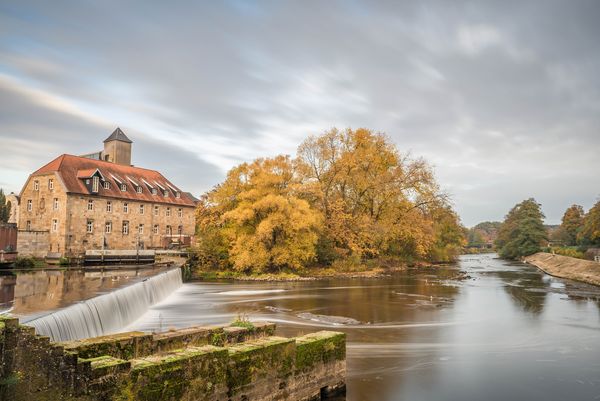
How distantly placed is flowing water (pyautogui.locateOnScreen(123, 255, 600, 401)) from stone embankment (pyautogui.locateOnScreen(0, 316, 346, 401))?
150 cm

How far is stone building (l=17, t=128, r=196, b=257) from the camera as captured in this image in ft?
138

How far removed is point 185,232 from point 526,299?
137 feet

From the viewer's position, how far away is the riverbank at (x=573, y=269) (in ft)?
118

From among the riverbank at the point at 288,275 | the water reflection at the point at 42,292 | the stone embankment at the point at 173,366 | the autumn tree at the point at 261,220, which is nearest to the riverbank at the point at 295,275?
Result: the riverbank at the point at 288,275

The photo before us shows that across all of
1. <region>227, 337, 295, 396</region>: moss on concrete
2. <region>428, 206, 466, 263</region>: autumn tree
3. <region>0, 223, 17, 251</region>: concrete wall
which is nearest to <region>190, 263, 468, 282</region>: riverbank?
<region>428, 206, 466, 263</region>: autumn tree

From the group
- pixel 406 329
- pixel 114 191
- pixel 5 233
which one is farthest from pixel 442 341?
pixel 114 191

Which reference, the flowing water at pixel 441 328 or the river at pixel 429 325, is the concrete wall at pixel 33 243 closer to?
the river at pixel 429 325

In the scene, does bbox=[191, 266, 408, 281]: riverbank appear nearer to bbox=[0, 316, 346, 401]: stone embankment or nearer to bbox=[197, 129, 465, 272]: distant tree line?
bbox=[197, 129, 465, 272]: distant tree line

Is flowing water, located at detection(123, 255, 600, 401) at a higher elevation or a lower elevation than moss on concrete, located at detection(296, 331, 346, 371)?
lower

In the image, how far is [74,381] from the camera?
619cm

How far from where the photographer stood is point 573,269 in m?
42.2

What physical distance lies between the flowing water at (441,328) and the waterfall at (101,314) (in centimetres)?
73

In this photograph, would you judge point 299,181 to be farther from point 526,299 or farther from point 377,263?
point 526,299

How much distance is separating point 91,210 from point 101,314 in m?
32.1
